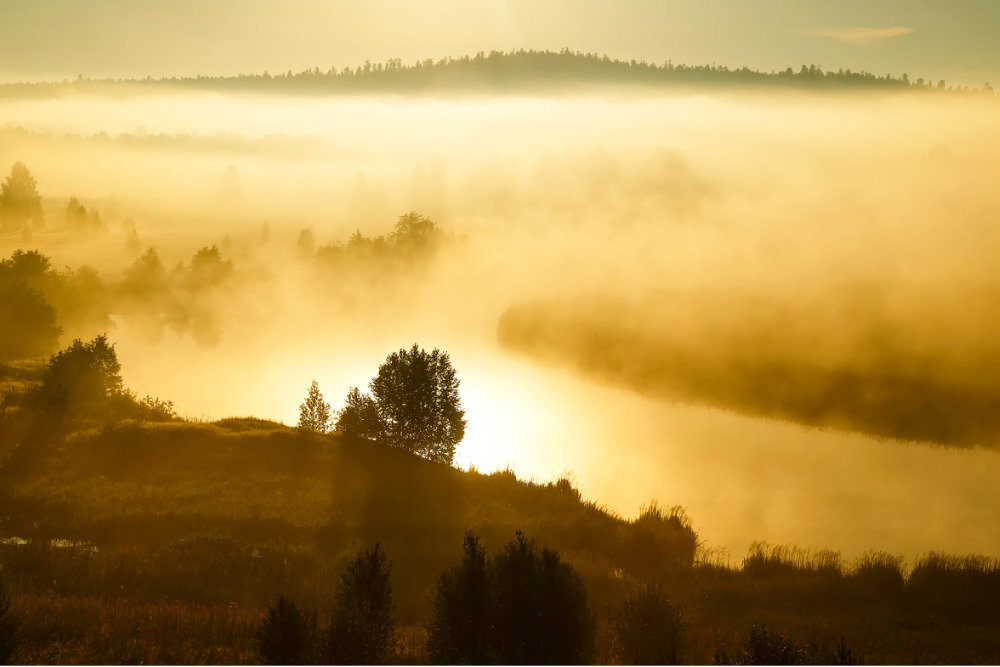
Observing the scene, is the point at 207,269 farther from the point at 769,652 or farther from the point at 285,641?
the point at 769,652

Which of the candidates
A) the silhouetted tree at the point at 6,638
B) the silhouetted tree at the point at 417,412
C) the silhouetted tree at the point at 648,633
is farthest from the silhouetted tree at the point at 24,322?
the silhouetted tree at the point at 648,633

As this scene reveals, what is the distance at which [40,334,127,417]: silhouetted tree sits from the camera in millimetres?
42406

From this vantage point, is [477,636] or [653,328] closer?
[477,636]

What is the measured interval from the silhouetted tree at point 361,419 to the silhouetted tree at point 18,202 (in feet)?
400

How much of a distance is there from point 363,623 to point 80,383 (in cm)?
3060

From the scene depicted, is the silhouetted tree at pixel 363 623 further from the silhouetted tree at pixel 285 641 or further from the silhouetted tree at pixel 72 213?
the silhouetted tree at pixel 72 213

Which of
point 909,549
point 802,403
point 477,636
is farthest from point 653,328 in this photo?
point 477,636

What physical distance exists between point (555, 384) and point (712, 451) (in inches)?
944

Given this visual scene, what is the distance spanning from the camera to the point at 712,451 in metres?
58.4

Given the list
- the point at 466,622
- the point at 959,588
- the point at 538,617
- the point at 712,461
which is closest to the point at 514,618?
the point at 538,617

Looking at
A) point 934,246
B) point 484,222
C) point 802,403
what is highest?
point 484,222

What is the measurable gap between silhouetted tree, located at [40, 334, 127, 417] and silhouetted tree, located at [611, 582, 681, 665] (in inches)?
1293

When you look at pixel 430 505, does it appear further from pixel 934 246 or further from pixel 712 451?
pixel 934 246

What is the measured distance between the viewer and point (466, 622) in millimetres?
19203
